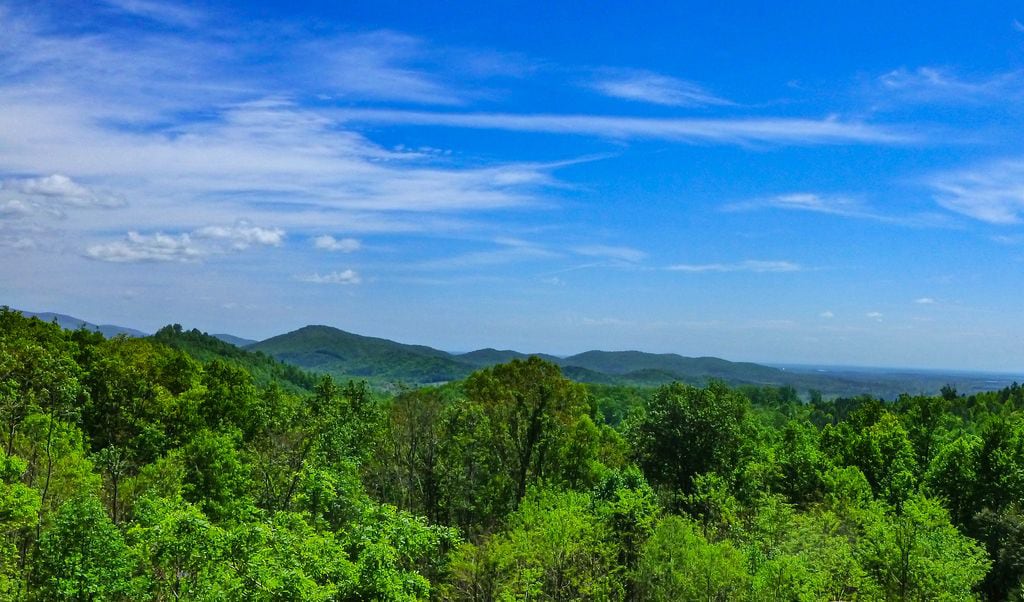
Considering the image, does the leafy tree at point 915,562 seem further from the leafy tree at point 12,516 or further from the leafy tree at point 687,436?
the leafy tree at point 12,516

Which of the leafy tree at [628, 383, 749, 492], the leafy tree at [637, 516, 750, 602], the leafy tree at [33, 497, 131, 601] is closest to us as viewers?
the leafy tree at [33, 497, 131, 601]

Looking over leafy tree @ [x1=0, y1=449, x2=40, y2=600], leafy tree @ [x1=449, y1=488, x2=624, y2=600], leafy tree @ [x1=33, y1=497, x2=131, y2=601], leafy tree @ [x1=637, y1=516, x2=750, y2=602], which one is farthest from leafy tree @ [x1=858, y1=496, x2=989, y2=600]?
leafy tree @ [x1=0, y1=449, x2=40, y2=600]

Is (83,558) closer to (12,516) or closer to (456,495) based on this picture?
(12,516)

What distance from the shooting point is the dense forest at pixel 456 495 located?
25672mm

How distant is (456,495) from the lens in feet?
172

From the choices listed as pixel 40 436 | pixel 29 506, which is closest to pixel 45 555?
pixel 29 506

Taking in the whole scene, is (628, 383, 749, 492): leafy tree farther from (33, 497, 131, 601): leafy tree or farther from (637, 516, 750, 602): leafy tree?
Result: (33, 497, 131, 601): leafy tree

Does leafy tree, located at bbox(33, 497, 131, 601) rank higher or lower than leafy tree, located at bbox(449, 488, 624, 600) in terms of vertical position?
higher

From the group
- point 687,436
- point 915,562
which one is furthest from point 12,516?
point 915,562

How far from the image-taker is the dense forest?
25.7 metres

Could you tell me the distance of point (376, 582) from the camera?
18.5 m

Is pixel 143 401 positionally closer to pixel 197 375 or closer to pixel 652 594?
pixel 197 375

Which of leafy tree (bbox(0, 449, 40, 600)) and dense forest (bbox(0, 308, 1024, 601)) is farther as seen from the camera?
leafy tree (bbox(0, 449, 40, 600))

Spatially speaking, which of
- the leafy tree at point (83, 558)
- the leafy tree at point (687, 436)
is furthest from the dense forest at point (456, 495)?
the leafy tree at point (687, 436)
